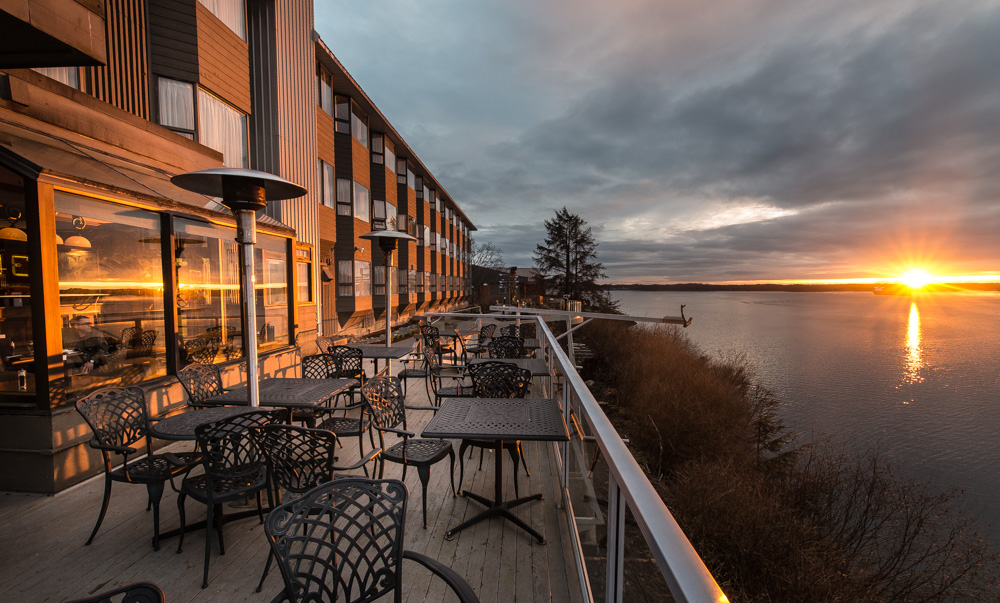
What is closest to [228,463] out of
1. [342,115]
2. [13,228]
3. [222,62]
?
[13,228]

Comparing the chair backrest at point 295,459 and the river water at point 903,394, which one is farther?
the river water at point 903,394

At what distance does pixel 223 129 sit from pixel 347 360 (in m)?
5.76

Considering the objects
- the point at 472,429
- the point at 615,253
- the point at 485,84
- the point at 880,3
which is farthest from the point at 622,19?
the point at 615,253

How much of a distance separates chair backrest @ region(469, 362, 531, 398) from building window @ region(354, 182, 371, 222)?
1364cm

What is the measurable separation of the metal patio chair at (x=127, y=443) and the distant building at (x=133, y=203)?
97 cm

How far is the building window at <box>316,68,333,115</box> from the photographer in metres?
13.3

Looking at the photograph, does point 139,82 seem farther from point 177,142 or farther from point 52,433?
point 52,433

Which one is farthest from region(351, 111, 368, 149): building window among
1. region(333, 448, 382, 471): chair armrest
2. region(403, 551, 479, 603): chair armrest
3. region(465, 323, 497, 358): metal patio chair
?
region(403, 551, 479, 603): chair armrest

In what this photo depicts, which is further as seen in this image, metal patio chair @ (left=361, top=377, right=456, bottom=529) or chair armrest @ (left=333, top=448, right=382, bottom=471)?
metal patio chair @ (left=361, top=377, right=456, bottom=529)

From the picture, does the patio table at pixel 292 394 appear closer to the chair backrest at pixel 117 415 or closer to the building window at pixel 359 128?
the chair backrest at pixel 117 415

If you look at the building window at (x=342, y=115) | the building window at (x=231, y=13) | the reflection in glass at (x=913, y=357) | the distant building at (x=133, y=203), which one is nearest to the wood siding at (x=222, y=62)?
the distant building at (x=133, y=203)

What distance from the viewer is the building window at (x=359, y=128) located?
51.9 ft

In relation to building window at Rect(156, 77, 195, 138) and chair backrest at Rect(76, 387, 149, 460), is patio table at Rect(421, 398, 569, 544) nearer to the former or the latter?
chair backrest at Rect(76, 387, 149, 460)

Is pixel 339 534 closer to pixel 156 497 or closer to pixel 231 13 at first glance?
pixel 156 497
